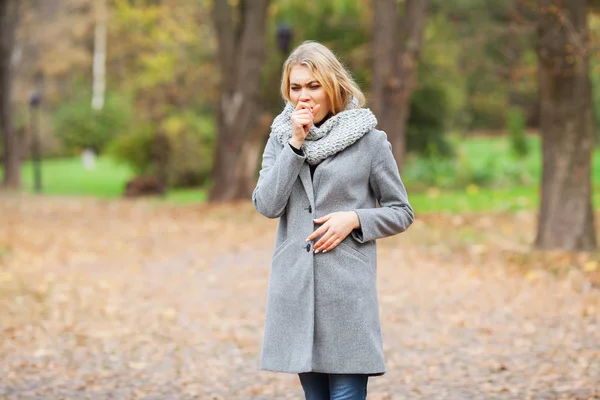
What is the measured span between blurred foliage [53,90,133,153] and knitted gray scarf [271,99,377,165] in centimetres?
4778

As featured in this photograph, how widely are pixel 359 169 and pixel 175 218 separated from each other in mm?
14327

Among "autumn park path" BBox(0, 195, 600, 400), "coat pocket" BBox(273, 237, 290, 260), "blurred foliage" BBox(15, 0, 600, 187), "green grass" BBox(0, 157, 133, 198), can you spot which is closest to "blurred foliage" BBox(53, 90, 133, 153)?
"green grass" BBox(0, 157, 133, 198)

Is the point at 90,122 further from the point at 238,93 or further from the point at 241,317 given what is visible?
the point at 241,317

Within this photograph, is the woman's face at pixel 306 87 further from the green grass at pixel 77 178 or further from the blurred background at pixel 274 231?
the green grass at pixel 77 178

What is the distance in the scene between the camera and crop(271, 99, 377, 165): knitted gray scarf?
11.5 ft

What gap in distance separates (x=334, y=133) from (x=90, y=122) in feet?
164

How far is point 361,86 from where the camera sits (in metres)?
7.14

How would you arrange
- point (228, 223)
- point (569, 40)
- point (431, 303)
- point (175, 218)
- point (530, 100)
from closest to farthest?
point (431, 303), point (569, 40), point (228, 223), point (175, 218), point (530, 100)

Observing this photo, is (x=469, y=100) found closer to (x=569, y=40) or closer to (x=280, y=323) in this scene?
(x=569, y=40)

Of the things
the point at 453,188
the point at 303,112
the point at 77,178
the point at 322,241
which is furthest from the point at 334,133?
the point at 77,178

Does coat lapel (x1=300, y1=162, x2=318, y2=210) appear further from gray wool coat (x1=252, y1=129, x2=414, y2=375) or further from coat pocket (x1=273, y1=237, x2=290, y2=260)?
coat pocket (x1=273, y1=237, x2=290, y2=260)

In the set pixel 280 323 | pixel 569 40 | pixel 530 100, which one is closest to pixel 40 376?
pixel 280 323

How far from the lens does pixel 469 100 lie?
3425 cm

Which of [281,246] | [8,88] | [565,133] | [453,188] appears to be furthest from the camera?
[8,88]
